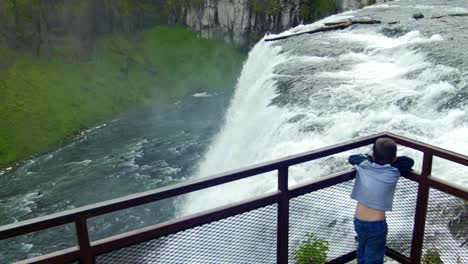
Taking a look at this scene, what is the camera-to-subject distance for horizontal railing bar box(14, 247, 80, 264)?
13.1 ft

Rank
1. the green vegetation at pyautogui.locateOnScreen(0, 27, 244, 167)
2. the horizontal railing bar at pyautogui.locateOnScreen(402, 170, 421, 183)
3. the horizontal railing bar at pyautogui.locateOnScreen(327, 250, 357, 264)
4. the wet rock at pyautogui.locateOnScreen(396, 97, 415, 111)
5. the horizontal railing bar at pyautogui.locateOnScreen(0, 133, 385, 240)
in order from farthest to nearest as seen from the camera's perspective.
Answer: the green vegetation at pyautogui.locateOnScreen(0, 27, 244, 167) < the wet rock at pyautogui.locateOnScreen(396, 97, 415, 111) < the horizontal railing bar at pyautogui.locateOnScreen(327, 250, 357, 264) < the horizontal railing bar at pyautogui.locateOnScreen(402, 170, 421, 183) < the horizontal railing bar at pyautogui.locateOnScreen(0, 133, 385, 240)

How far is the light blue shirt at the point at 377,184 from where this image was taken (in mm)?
4918

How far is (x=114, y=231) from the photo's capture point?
67.8 ft

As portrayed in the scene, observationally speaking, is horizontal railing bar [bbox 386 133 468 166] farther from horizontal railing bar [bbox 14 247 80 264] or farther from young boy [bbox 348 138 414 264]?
horizontal railing bar [bbox 14 247 80 264]

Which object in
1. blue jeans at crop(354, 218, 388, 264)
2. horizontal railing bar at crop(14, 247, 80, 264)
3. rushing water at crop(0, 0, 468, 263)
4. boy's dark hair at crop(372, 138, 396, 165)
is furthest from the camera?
rushing water at crop(0, 0, 468, 263)

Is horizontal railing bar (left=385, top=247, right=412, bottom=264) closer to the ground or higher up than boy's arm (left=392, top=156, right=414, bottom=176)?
closer to the ground

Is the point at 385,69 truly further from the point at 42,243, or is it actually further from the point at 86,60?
the point at 86,60

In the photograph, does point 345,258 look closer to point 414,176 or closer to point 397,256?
point 397,256

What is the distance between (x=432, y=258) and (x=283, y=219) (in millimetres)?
2084

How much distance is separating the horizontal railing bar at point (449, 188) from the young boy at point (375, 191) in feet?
1.05

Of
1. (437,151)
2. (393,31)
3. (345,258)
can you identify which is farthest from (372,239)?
(393,31)

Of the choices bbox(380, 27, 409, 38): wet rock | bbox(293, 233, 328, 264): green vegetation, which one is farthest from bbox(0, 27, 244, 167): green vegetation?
bbox(293, 233, 328, 264): green vegetation

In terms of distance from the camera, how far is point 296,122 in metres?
14.3

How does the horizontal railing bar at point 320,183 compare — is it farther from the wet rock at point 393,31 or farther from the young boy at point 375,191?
the wet rock at point 393,31
